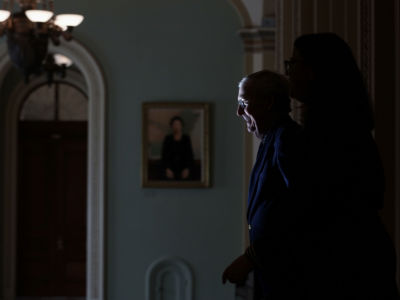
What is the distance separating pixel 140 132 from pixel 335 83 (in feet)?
21.3

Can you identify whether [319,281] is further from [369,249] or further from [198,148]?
[198,148]

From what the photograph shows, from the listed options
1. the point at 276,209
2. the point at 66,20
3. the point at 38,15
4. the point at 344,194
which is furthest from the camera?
the point at 66,20

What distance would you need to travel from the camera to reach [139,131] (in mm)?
8547

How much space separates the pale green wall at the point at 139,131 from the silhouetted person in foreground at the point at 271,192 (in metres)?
5.99

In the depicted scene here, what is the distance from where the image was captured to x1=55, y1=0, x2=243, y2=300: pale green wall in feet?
28.0

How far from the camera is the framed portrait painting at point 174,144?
8.51 meters

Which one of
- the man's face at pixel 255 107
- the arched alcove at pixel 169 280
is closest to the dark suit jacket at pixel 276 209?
the man's face at pixel 255 107

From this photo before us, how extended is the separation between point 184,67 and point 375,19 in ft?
19.3

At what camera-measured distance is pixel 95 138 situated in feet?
28.3

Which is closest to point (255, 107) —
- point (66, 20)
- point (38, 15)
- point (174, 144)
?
point (38, 15)

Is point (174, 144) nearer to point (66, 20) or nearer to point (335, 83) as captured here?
point (66, 20)

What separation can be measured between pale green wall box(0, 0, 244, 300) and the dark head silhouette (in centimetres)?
630

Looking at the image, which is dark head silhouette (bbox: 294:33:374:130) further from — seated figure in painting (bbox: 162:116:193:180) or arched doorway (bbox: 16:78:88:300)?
arched doorway (bbox: 16:78:88:300)

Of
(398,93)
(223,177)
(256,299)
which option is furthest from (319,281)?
(223,177)
